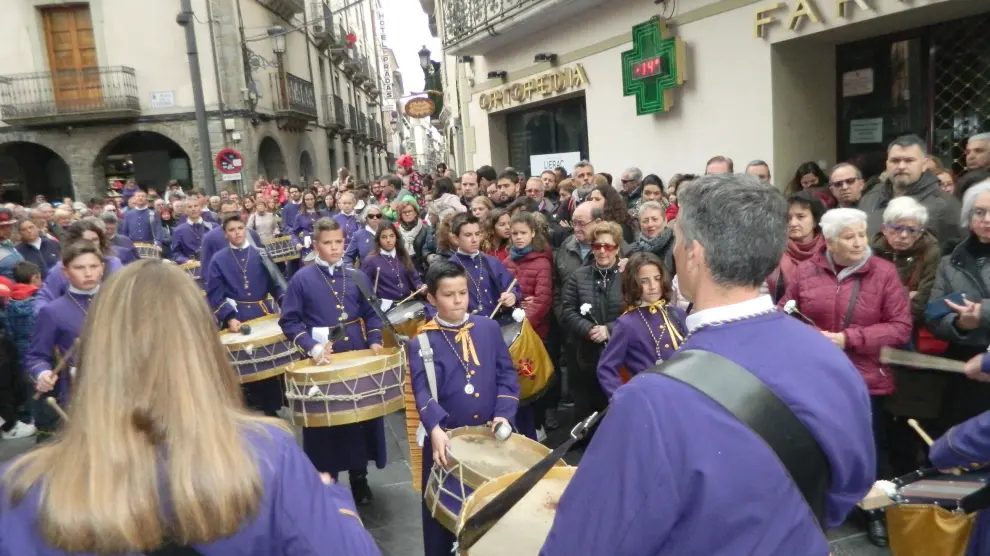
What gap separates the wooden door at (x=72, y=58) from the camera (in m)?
21.5

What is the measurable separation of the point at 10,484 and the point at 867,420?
1.88 metres

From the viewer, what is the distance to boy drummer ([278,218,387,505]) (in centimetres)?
463

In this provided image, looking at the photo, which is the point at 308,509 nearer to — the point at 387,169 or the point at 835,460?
the point at 835,460

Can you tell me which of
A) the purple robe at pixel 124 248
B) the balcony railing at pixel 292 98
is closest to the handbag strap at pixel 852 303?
the purple robe at pixel 124 248

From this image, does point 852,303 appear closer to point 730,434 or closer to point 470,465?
point 470,465

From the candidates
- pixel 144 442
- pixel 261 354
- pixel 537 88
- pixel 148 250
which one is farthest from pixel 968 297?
pixel 148 250

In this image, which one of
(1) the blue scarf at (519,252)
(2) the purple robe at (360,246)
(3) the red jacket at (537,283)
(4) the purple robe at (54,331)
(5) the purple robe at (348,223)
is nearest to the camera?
(4) the purple robe at (54,331)

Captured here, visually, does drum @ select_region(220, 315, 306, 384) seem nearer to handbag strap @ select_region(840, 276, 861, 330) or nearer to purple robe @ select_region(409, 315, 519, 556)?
purple robe @ select_region(409, 315, 519, 556)

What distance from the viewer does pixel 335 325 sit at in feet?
16.3

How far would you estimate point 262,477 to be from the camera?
156cm

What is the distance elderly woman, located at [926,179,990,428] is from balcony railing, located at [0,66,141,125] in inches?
889

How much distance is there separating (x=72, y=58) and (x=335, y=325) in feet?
71.3

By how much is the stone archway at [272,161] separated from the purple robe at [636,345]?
23730 millimetres

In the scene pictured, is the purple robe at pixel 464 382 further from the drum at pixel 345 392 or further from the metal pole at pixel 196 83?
the metal pole at pixel 196 83
